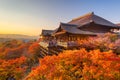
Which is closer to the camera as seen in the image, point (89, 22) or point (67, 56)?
point (67, 56)

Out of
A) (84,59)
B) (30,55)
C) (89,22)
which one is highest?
(89,22)

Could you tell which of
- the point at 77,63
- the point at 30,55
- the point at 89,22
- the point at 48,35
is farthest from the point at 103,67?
the point at 48,35

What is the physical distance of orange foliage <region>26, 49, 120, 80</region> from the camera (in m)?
13.8

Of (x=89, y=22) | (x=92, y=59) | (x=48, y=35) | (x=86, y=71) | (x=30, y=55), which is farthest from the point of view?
(x=48, y=35)

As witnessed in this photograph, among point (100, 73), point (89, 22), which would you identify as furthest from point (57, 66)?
point (89, 22)

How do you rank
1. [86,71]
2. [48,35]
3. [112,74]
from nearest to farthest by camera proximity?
[112,74] < [86,71] < [48,35]

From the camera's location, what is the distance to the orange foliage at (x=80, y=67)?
13.8 metres

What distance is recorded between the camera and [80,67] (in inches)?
633

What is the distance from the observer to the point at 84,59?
16.2 meters

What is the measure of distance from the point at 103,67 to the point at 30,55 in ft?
121

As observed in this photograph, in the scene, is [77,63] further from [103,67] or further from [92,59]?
[103,67]

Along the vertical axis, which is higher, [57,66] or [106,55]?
[106,55]

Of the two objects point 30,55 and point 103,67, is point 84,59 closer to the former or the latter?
point 103,67

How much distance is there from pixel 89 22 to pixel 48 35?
76.5 feet
